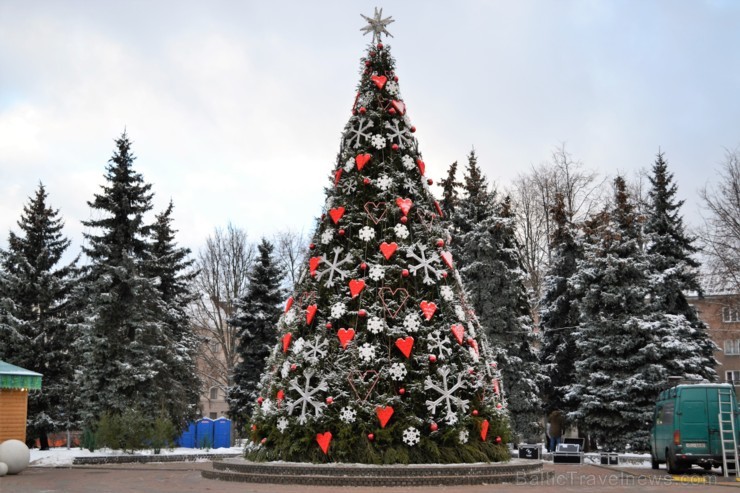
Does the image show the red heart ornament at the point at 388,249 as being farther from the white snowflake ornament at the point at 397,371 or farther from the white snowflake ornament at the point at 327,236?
the white snowflake ornament at the point at 397,371

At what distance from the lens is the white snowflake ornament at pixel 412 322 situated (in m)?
15.1

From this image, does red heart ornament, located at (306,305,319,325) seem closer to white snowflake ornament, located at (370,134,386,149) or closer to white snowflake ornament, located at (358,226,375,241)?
white snowflake ornament, located at (358,226,375,241)

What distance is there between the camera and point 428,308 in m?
15.4

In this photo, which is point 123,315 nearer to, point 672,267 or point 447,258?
point 447,258

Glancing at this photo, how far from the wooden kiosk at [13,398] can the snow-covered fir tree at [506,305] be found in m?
16.9

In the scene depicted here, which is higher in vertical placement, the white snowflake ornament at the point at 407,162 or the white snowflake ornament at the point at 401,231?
the white snowflake ornament at the point at 407,162

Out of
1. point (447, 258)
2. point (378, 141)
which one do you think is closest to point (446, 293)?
point (447, 258)

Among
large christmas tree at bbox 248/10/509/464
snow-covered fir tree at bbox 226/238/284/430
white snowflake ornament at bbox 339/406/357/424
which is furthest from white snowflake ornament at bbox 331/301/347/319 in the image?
snow-covered fir tree at bbox 226/238/284/430

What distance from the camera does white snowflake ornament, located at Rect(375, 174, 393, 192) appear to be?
54.4 feet

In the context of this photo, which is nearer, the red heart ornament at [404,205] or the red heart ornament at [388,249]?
Answer: the red heart ornament at [388,249]

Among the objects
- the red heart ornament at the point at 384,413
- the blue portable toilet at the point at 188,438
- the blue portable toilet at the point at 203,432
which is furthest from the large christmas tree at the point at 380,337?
the blue portable toilet at the point at 188,438

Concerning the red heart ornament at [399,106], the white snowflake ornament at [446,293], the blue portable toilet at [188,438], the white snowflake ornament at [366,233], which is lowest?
the blue portable toilet at [188,438]

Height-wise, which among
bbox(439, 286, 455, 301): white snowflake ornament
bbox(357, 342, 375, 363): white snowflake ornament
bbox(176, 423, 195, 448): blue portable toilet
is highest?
bbox(439, 286, 455, 301): white snowflake ornament

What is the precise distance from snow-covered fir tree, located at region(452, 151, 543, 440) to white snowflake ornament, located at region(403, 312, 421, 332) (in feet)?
48.9
